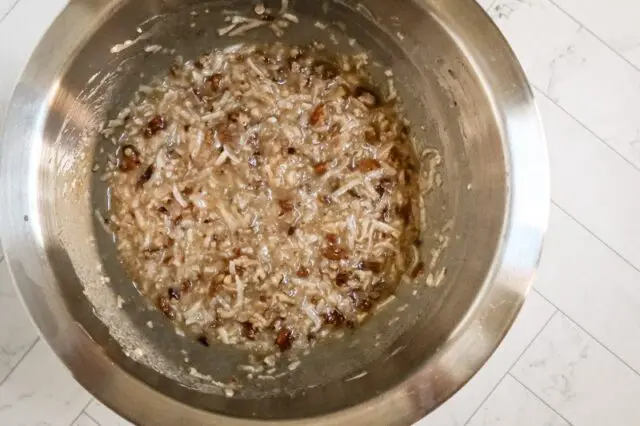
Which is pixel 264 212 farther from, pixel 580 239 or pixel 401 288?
pixel 580 239

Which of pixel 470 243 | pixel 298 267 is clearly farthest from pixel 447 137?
pixel 298 267

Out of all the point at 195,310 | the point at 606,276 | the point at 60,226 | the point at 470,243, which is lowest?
the point at 606,276

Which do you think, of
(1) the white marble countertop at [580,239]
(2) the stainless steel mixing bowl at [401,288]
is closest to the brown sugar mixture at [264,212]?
(2) the stainless steel mixing bowl at [401,288]

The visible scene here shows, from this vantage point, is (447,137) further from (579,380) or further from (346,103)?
(579,380)

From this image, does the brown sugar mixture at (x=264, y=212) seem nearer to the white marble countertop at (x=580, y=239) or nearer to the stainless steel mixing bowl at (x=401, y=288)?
the stainless steel mixing bowl at (x=401, y=288)

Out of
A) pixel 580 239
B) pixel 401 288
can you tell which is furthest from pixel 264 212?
pixel 580 239

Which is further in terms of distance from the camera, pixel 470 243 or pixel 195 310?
pixel 195 310
